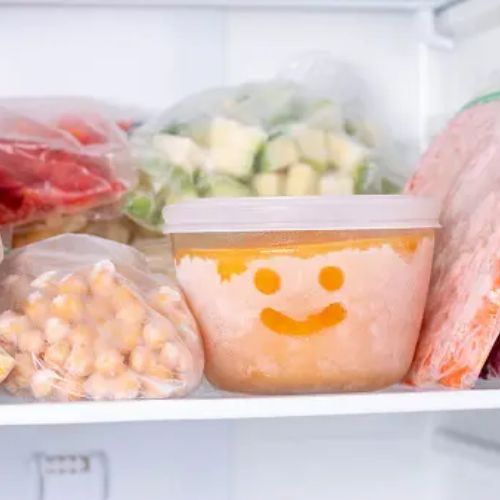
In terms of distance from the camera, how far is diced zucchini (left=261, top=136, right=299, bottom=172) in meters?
1.30

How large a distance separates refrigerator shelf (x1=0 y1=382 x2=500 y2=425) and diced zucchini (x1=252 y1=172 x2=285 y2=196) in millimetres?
280

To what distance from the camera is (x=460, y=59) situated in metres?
1.50

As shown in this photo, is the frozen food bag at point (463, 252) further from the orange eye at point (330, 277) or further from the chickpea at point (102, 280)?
the chickpea at point (102, 280)

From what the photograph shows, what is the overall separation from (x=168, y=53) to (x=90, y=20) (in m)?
0.11

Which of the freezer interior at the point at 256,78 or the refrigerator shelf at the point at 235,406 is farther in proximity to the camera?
the freezer interior at the point at 256,78

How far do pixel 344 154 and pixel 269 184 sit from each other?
0.33ft

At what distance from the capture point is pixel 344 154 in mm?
1326

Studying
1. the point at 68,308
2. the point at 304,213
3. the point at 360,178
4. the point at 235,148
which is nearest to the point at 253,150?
the point at 235,148

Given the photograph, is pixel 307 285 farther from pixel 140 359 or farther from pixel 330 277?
pixel 140 359

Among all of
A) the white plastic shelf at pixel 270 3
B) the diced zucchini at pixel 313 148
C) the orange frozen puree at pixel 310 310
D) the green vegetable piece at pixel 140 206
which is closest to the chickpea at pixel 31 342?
the orange frozen puree at pixel 310 310

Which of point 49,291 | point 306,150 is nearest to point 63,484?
point 49,291

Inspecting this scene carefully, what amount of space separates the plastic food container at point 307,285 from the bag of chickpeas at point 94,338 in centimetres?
5

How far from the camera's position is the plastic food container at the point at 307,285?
3.61ft

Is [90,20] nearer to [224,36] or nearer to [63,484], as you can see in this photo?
[224,36]
